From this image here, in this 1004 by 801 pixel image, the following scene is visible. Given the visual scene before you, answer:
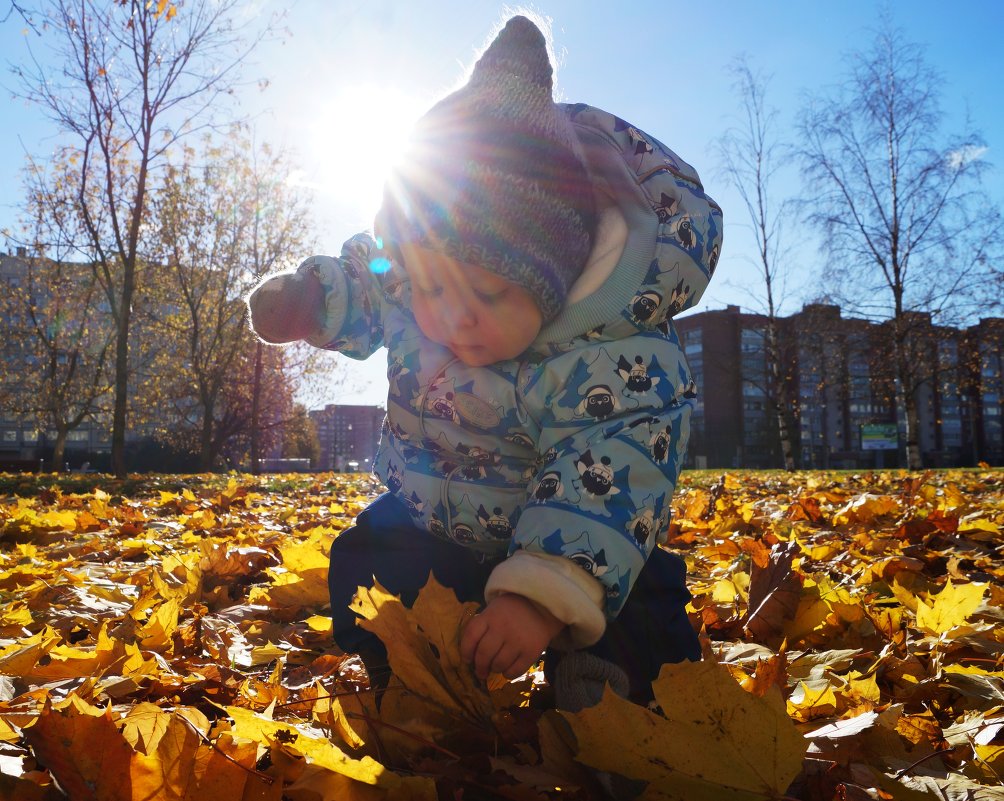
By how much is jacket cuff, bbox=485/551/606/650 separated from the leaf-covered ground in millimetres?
85

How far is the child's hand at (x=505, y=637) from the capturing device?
964mm

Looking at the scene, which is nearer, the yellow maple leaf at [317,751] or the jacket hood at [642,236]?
the yellow maple leaf at [317,751]

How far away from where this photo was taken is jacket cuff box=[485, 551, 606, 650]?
39.7 inches

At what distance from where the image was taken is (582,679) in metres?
1.12

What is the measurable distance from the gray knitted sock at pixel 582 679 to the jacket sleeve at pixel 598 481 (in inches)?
2.0

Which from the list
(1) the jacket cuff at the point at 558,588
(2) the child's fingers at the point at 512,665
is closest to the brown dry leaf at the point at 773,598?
(1) the jacket cuff at the point at 558,588

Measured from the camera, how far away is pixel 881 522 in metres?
3.03

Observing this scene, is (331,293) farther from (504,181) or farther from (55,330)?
(55,330)

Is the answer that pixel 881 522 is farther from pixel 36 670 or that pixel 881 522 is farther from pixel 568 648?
pixel 36 670

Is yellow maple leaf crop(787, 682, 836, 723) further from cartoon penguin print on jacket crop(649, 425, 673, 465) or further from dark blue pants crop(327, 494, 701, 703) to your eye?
cartoon penguin print on jacket crop(649, 425, 673, 465)

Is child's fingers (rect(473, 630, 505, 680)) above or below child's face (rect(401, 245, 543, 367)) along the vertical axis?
below

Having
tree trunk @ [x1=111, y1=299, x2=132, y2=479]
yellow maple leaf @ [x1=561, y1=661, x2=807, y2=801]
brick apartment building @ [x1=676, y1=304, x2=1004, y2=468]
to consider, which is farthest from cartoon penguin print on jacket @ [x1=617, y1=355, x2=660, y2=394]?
brick apartment building @ [x1=676, y1=304, x2=1004, y2=468]

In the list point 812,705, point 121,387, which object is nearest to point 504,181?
point 812,705

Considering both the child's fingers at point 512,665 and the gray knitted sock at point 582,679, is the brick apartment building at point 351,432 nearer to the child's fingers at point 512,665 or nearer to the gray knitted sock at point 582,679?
the gray knitted sock at point 582,679
